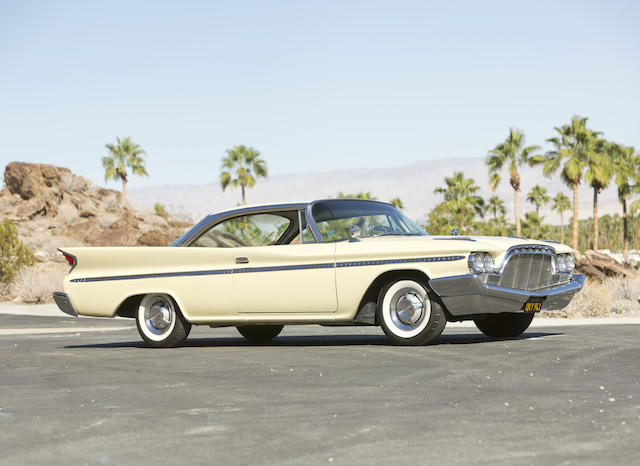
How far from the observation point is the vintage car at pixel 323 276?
31.7 feet

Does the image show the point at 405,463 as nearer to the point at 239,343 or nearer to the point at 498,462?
the point at 498,462

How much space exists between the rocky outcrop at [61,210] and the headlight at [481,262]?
133 feet

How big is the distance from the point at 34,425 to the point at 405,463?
2619 millimetres

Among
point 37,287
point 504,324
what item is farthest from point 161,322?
point 37,287

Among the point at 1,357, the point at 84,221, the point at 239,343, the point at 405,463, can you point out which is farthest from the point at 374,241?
the point at 84,221

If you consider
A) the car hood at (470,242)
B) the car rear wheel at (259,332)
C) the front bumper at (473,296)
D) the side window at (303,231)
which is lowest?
the car rear wheel at (259,332)

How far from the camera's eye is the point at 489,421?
5668 mm

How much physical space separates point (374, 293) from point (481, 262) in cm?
121

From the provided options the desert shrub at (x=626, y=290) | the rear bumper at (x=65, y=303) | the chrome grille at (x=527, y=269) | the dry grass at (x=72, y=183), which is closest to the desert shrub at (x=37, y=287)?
the desert shrub at (x=626, y=290)

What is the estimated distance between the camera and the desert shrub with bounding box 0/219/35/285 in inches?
1247

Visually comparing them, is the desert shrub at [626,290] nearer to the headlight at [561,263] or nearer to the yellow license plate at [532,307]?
the headlight at [561,263]

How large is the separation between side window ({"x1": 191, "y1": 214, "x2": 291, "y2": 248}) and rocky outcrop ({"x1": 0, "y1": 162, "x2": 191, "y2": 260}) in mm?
38774

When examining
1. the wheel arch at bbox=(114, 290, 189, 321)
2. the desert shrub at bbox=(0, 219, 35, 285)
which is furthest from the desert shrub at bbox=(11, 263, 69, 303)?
the wheel arch at bbox=(114, 290, 189, 321)

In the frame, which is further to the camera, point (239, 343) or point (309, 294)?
point (239, 343)
